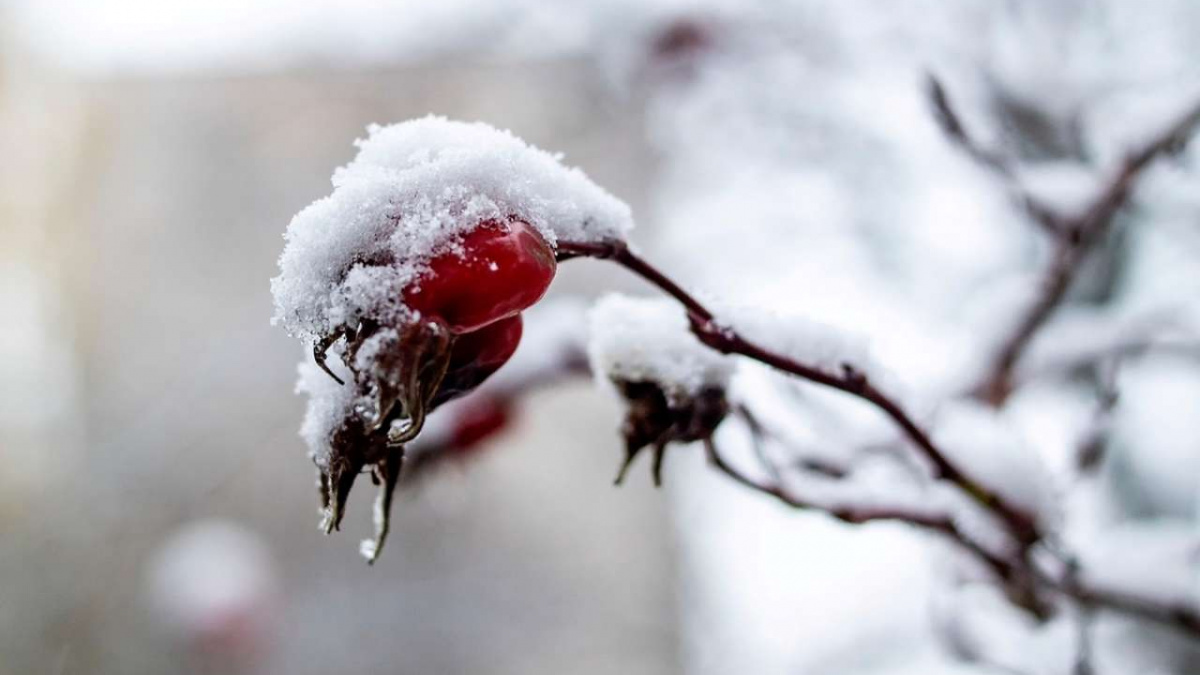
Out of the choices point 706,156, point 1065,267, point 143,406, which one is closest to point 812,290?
point 706,156

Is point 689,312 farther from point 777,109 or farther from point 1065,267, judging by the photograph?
point 777,109

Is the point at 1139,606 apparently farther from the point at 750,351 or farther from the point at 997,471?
the point at 750,351

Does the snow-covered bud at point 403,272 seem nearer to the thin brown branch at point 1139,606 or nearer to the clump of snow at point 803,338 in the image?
the clump of snow at point 803,338

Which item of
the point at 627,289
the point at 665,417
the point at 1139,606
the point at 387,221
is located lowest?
the point at 627,289

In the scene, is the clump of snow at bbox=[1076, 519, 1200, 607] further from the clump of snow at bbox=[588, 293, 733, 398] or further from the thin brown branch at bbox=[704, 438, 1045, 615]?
the clump of snow at bbox=[588, 293, 733, 398]

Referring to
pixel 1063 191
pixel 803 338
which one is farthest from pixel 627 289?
pixel 803 338

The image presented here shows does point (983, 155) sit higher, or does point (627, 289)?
point (983, 155)
